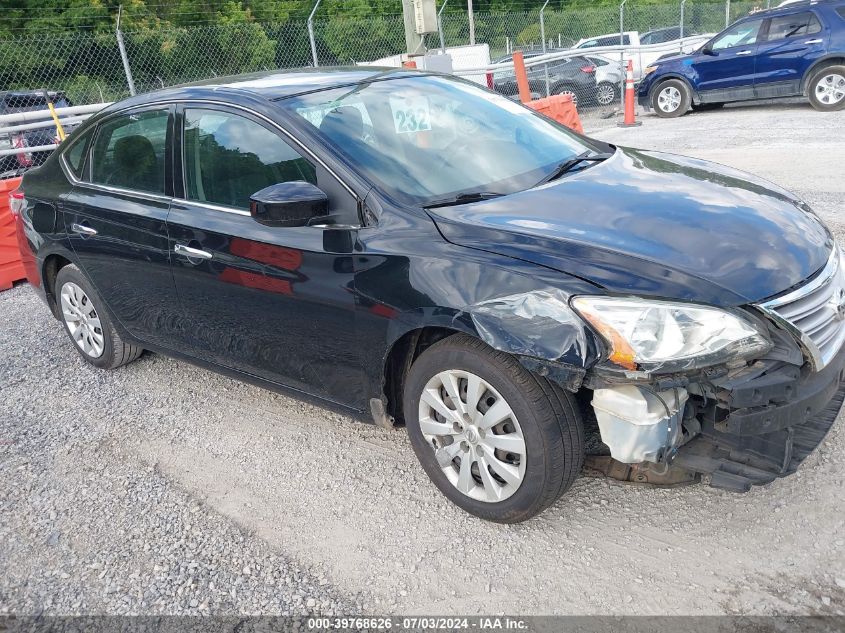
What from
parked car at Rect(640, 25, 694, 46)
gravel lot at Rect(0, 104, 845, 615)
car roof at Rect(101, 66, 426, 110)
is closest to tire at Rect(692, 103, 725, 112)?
parked car at Rect(640, 25, 694, 46)

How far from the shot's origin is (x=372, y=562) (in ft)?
9.75

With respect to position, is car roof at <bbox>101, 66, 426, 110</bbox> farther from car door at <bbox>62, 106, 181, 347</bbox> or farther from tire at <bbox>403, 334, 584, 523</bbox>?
tire at <bbox>403, 334, 584, 523</bbox>

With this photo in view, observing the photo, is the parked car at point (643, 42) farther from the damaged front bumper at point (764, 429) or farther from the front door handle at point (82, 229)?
the damaged front bumper at point (764, 429)

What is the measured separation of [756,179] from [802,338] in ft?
4.52

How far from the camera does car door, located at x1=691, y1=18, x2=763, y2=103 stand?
13195 millimetres

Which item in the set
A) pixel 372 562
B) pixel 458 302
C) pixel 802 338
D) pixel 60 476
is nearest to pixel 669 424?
pixel 802 338

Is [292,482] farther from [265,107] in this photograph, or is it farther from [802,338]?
[802,338]

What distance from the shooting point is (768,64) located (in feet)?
42.8

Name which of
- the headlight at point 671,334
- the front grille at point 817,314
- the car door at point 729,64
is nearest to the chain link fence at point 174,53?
the car door at point 729,64

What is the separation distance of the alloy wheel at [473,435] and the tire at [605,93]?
1603 cm

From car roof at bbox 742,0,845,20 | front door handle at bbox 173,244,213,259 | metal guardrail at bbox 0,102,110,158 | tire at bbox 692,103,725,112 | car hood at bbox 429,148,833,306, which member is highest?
car roof at bbox 742,0,845,20

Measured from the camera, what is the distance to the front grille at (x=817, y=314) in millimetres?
2600

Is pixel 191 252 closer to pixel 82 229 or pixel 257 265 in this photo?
pixel 257 265

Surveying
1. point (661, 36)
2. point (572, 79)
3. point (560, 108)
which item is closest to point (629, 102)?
point (560, 108)
